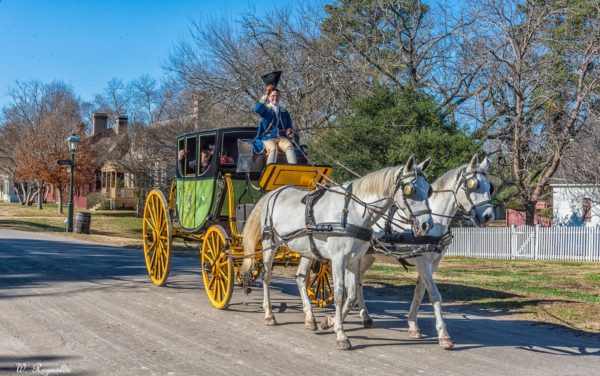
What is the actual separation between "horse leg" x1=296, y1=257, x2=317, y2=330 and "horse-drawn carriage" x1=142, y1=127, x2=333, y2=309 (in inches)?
18.8

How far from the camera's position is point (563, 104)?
26047 millimetres

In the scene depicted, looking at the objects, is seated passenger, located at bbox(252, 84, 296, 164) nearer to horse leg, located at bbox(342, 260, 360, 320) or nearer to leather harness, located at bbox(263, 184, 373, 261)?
leather harness, located at bbox(263, 184, 373, 261)

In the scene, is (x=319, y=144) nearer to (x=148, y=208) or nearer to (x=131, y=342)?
(x=148, y=208)

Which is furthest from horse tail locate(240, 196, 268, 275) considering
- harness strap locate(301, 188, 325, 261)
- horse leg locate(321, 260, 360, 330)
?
horse leg locate(321, 260, 360, 330)

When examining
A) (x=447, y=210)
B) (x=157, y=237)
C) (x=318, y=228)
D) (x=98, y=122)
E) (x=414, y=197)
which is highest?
(x=98, y=122)

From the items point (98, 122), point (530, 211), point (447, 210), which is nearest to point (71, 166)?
point (530, 211)

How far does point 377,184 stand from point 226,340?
8.53 ft

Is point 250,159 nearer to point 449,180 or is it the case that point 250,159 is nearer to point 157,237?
point 157,237

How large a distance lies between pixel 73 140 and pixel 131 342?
22293 millimetres

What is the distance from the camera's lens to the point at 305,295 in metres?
8.97

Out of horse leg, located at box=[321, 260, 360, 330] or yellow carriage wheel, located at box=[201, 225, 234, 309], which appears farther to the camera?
yellow carriage wheel, located at box=[201, 225, 234, 309]

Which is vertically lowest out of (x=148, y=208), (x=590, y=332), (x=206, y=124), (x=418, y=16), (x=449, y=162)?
(x=590, y=332)

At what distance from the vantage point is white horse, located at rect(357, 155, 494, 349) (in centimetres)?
834

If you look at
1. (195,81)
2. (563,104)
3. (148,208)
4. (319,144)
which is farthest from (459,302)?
(195,81)
